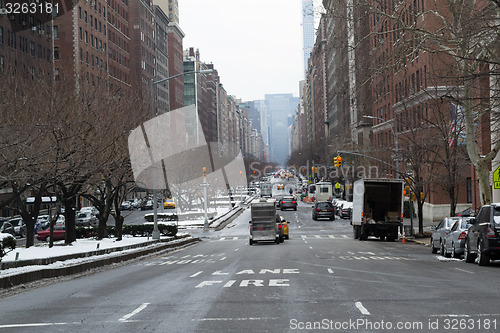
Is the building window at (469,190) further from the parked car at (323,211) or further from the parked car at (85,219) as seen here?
the parked car at (85,219)

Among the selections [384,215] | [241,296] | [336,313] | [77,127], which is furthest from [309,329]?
[384,215]

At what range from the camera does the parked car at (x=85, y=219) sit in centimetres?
6512

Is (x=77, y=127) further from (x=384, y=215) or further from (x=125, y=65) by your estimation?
(x=125, y=65)

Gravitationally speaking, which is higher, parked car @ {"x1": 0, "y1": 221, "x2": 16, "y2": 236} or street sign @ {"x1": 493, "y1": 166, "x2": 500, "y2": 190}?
street sign @ {"x1": 493, "y1": 166, "x2": 500, "y2": 190}

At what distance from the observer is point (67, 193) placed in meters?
33.8

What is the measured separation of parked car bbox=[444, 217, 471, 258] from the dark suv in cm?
234

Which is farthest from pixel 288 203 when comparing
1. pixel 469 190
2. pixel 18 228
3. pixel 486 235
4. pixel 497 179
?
pixel 486 235

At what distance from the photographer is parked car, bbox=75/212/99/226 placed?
214ft

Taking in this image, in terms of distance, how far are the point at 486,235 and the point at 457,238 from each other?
15.2ft

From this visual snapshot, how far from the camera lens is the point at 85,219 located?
65562mm

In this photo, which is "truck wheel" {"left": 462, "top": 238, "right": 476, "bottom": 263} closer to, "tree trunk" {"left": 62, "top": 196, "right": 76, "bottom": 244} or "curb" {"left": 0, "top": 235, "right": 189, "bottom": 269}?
"curb" {"left": 0, "top": 235, "right": 189, "bottom": 269}

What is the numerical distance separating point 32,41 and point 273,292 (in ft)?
243

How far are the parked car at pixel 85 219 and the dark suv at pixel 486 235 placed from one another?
4873 cm

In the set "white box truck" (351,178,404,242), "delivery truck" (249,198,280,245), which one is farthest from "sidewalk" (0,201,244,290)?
"white box truck" (351,178,404,242)
